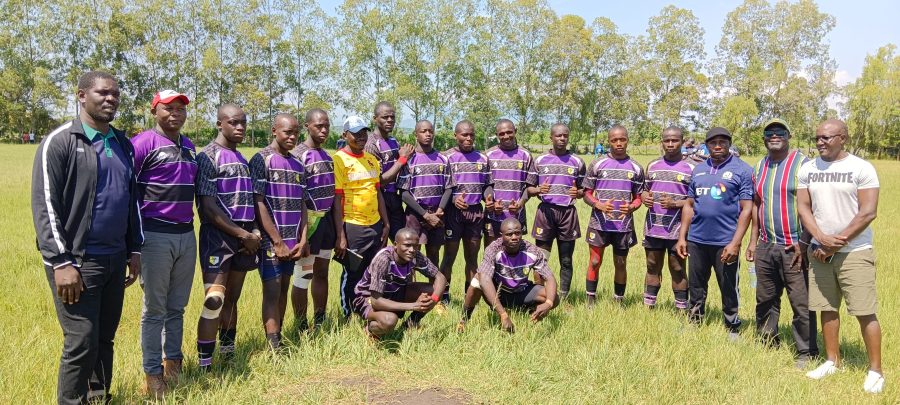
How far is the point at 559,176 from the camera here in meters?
6.66

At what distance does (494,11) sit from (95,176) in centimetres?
4262

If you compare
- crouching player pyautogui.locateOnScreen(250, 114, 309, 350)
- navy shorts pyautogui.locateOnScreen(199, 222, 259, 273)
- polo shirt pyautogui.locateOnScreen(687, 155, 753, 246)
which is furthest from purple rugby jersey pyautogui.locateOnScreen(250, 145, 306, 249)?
polo shirt pyautogui.locateOnScreen(687, 155, 753, 246)

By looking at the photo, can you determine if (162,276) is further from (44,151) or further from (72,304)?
(44,151)

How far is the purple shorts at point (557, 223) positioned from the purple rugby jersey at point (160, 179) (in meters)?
4.09

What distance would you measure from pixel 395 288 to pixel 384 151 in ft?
5.58

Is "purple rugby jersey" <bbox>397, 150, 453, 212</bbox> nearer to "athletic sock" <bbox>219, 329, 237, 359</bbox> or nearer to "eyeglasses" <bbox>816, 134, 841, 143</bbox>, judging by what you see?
"athletic sock" <bbox>219, 329, 237, 359</bbox>

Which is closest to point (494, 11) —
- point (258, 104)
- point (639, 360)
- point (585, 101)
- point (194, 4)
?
point (585, 101)

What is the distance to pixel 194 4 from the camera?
142 ft

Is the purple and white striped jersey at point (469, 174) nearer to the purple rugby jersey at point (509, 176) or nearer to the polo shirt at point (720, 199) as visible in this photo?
the purple rugby jersey at point (509, 176)

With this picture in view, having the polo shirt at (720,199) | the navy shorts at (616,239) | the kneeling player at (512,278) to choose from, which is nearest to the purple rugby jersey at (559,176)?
the navy shorts at (616,239)

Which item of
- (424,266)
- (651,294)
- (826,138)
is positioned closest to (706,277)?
(651,294)

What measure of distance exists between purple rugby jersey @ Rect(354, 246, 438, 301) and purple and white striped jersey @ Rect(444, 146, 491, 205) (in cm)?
143

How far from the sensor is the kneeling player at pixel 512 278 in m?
5.23

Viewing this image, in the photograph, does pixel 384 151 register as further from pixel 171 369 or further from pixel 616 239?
pixel 171 369
